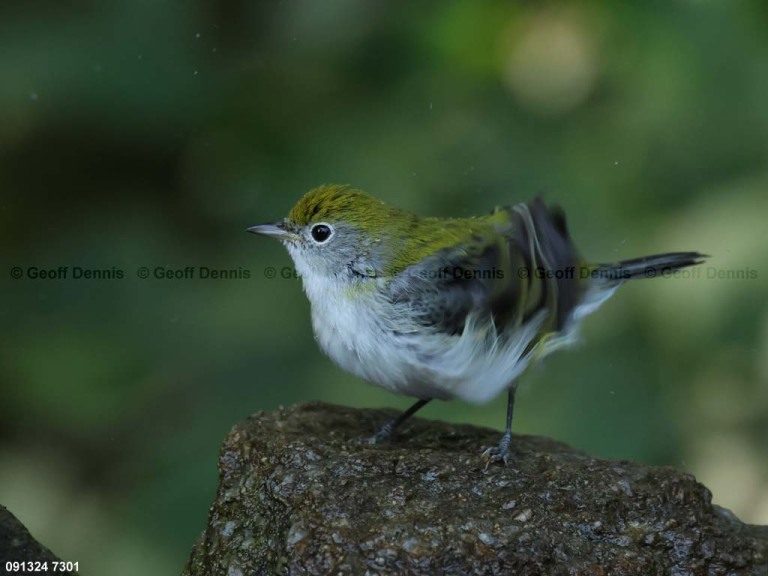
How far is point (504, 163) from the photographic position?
3703 mm

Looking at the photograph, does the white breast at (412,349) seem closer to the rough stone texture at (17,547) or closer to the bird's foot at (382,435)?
the bird's foot at (382,435)

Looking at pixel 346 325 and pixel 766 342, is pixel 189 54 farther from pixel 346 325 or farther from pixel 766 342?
pixel 766 342

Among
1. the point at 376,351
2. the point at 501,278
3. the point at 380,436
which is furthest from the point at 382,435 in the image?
the point at 501,278

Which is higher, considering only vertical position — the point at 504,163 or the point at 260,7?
the point at 260,7

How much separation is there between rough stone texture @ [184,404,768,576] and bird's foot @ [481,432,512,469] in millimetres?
30

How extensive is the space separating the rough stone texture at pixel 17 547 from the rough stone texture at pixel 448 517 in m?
0.34

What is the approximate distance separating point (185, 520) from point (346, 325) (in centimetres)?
111

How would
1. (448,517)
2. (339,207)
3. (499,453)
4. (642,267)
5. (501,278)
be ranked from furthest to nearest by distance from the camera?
(642,267), (339,207), (501,278), (499,453), (448,517)

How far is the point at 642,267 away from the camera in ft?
10.3

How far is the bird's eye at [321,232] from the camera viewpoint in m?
2.88

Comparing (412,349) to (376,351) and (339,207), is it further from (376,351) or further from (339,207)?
(339,207)

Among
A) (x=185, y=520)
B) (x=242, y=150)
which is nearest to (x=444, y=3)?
(x=242, y=150)

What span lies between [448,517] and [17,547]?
99 cm

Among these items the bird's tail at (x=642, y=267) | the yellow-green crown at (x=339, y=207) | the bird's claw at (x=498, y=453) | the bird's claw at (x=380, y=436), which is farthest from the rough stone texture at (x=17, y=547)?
the bird's tail at (x=642, y=267)
